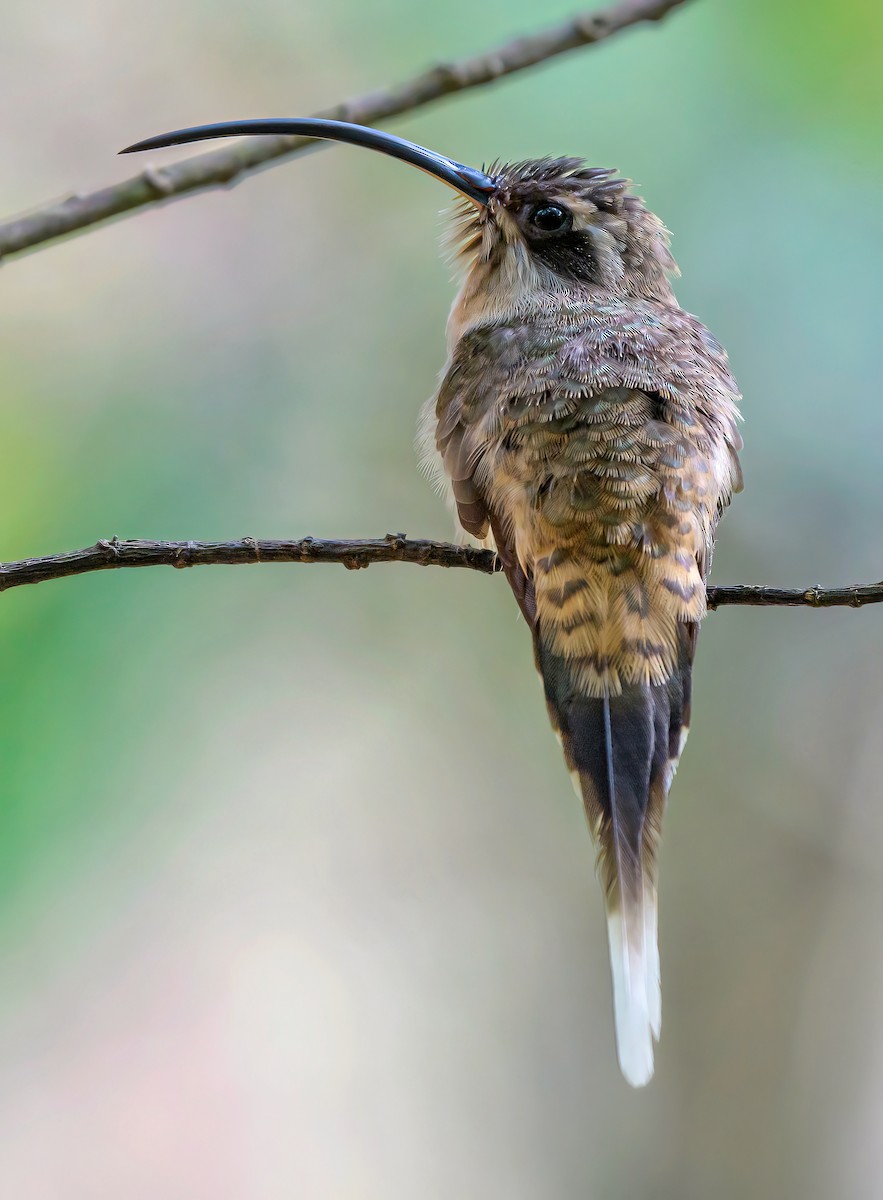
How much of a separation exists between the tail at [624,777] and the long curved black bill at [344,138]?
954 mm

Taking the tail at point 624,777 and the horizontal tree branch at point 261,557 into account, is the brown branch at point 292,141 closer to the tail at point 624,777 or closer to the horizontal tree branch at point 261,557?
the horizontal tree branch at point 261,557

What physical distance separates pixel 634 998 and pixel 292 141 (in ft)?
4.74

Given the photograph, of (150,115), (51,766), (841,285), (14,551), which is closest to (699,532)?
(14,551)

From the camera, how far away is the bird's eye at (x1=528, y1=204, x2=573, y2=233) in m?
2.56

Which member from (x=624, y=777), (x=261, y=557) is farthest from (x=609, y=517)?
(x=261, y=557)

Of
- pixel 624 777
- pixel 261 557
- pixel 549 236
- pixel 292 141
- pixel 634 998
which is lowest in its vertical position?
pixel 634 998

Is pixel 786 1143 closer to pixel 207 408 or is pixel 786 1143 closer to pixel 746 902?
pixel 746 902

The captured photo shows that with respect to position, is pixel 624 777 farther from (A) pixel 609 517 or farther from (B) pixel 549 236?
(B) pixel 549 236

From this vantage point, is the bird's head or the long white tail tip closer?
the long white tail tip

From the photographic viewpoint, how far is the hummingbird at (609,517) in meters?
1.81

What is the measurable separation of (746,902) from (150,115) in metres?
3.63

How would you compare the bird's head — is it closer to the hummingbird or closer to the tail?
the hummingbird

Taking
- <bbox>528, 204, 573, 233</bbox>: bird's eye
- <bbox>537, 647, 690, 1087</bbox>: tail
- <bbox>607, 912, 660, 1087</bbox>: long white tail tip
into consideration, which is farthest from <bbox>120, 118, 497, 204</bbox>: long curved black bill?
<bbox>607, 912, 660, 1087</bbox>: long white tail tip

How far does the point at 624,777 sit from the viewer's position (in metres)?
1.82
